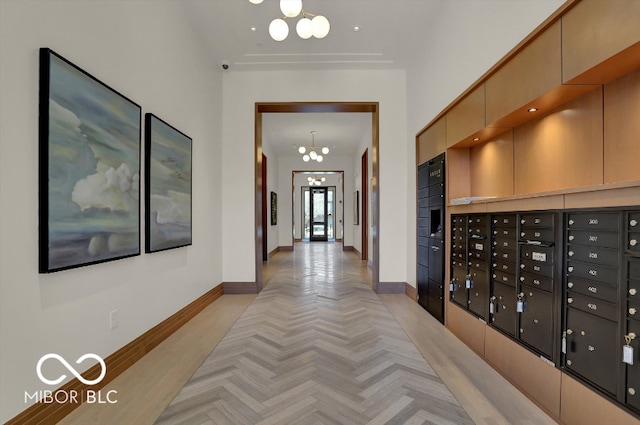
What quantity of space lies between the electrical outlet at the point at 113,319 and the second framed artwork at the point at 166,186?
624mm

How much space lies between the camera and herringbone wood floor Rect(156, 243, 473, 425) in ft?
6.41

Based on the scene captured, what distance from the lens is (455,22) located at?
10.9 feet

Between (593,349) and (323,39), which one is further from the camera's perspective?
(323,39)

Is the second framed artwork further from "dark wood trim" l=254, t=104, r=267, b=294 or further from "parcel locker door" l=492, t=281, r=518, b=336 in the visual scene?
"parcel locker door" l=492, t=281, r=518, b=336

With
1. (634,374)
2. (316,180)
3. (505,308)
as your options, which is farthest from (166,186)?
(316,180)

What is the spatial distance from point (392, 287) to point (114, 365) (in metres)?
3.91

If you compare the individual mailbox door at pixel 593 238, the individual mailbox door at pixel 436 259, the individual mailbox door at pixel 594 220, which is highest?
the individual mailbox door at pixel 594 220

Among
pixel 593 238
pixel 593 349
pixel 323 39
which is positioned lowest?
pixel 593 349

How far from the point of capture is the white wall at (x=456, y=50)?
7.52 ft

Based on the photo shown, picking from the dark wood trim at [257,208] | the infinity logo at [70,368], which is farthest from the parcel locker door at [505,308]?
the dark wood trim at [257,208]

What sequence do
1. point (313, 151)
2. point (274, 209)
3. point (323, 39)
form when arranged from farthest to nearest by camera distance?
point (274, 209) < point (313, 151) < point (323, 39)

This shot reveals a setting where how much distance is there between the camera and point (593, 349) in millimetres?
1671

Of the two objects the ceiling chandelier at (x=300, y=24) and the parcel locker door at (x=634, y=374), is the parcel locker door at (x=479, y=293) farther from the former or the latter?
the ceiling chandelier at (x=300, y=24)

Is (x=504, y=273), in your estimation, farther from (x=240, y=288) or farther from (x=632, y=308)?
(x=240, y=288)
